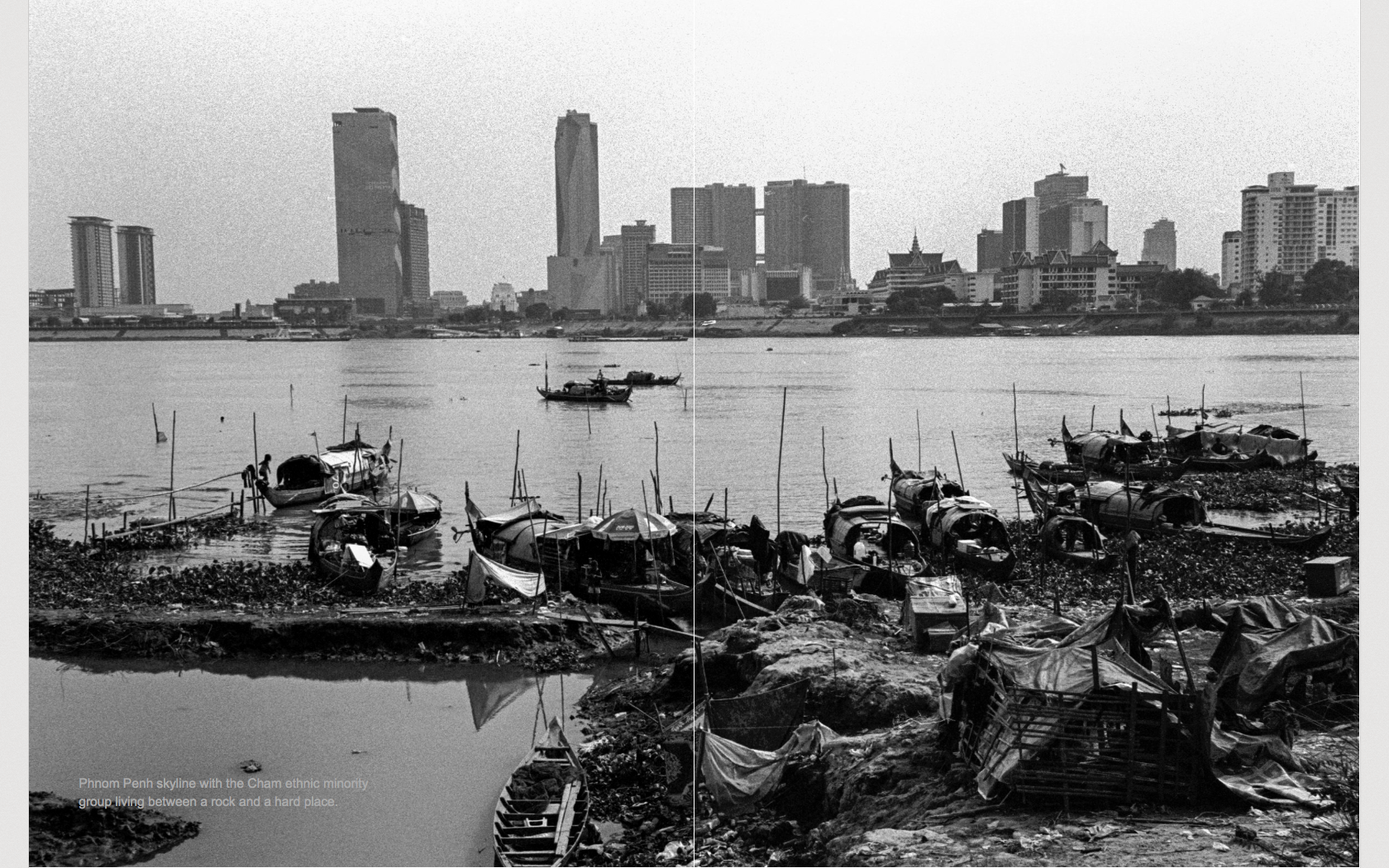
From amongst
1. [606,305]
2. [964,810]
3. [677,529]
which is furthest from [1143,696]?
[606,305]

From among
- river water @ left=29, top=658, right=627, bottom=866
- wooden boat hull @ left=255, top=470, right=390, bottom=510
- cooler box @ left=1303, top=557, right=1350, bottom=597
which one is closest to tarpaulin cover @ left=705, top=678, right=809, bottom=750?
river water @ left=29, top=658, right=627, bottom=866

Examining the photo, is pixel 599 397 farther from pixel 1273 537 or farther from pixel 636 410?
pixel 1273 537

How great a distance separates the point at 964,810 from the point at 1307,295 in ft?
60.3

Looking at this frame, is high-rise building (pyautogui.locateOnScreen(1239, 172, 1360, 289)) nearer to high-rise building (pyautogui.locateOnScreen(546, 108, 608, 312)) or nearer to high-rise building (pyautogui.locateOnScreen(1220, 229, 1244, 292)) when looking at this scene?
high-rise building (pyautogui.locateOnScreen(1220, 229, 1244, 292))

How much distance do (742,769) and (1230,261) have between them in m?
20.2

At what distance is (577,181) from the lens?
7266 millimetres

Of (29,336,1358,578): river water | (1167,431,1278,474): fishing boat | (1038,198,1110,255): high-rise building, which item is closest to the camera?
(1167,431,1278,474): fishing boat

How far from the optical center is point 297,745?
5.56 metres

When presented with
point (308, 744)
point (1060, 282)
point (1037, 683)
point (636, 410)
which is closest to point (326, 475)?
point (308, 744)

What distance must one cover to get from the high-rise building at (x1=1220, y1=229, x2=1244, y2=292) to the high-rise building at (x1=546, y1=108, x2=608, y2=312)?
11.6 m

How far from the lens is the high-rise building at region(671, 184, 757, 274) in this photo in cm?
595

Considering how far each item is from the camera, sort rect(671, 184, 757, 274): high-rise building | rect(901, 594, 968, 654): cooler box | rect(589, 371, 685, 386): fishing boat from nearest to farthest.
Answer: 1. rect(901, 594, 968, 654): cooler box
2. rect(671, 184, 757, 274): high-rise building
3. rect(589, 371, 685, 386): fishing boat

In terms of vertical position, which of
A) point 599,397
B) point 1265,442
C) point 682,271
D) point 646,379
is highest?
point 682,271

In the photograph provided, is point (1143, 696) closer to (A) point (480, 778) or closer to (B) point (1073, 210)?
(A) point (480, 778)
